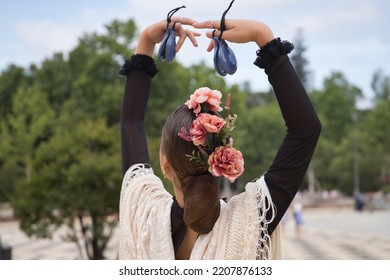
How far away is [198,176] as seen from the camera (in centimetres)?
144

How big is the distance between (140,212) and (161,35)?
505mm

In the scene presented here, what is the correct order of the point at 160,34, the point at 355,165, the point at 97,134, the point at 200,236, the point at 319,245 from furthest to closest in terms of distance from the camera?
the point at 355,165, the point at 319,245, the point at 97,134, the point at 160,34, the point at 200,236

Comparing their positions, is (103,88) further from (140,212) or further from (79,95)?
Result: (140,212)

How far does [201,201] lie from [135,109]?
0.45m

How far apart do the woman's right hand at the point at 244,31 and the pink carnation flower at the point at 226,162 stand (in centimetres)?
27

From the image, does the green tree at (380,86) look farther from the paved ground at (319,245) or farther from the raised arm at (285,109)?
the raised arm at (285,109)

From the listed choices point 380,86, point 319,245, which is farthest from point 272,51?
point 380,86

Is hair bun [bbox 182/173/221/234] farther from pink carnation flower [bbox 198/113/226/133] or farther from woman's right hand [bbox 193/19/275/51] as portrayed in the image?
woman's right hand [bbox 193/19/275/51]

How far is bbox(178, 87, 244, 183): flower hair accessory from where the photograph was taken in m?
1.38

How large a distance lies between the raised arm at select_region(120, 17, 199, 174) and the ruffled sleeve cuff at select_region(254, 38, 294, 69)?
0.35m

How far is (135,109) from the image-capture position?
172 centimetres

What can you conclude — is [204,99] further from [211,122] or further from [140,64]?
[140,64]

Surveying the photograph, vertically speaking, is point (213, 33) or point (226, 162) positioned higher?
point (213, 33)
